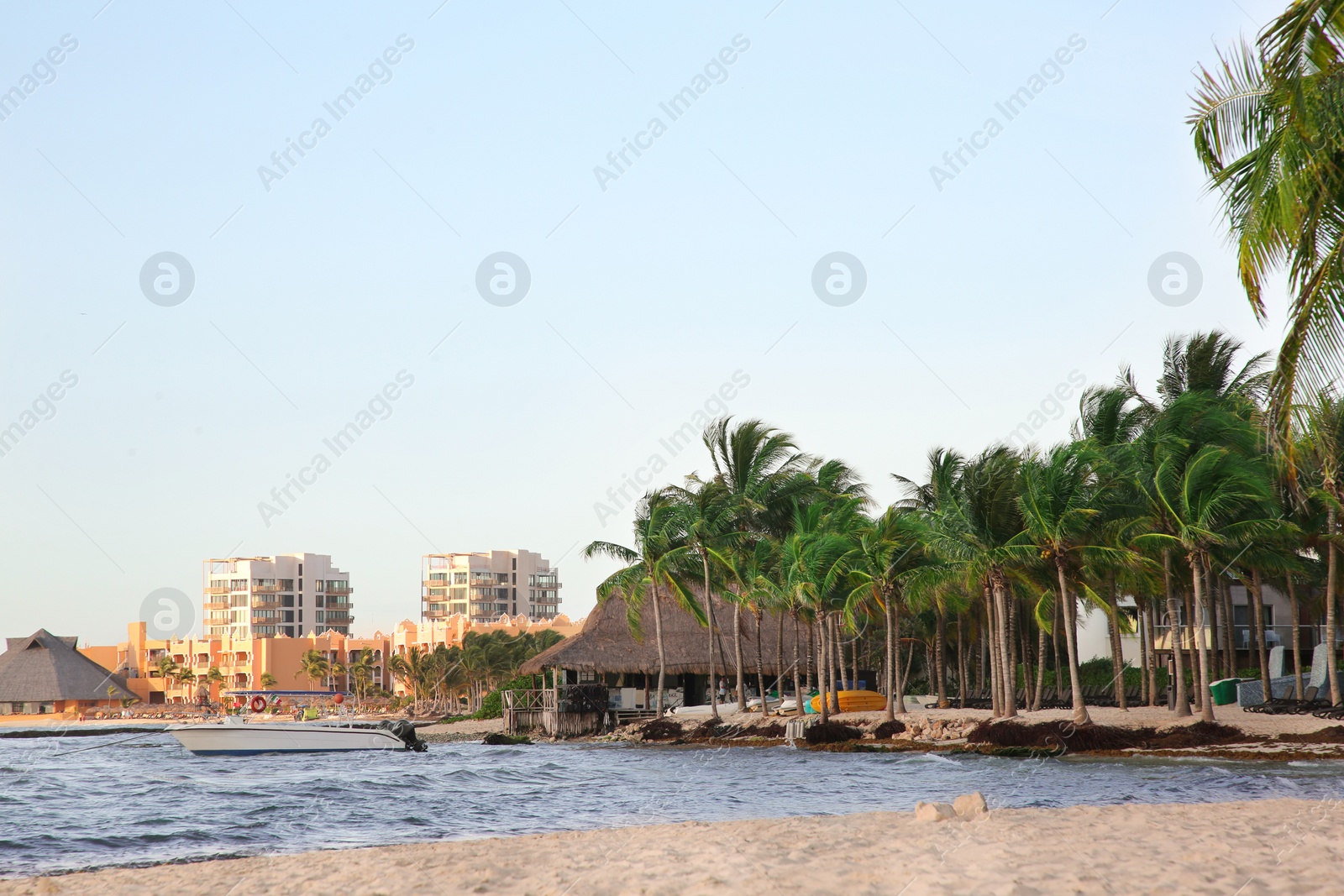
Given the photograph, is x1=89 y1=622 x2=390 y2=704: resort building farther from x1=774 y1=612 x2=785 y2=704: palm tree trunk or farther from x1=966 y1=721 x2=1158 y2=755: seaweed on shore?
x1=966 y1=721 x2=1158 y2=755: seaweed on shore

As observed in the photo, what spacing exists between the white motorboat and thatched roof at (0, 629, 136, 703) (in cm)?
7094

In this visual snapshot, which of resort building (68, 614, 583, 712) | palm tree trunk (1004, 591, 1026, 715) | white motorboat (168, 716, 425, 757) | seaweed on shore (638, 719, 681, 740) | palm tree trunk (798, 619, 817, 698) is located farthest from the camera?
resort building (68, 614, 583, 712)

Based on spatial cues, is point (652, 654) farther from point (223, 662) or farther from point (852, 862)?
point (223, 662)

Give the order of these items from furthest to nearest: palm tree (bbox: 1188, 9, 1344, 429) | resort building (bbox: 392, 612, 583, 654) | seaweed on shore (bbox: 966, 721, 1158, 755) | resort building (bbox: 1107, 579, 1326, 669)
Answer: resort building (bbox: 392, 612, 583, 654) < resort building (bbox: 1107, 579, 1326, 669) < seaweed on shore (bbox: 966, 721, 1158, 755) < palm tree (bbox: 1188, 9, 1344, 429)

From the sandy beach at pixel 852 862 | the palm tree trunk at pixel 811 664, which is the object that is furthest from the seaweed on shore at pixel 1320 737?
the palm tree trunk at pixel 811 664

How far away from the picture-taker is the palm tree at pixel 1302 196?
28.7 ft

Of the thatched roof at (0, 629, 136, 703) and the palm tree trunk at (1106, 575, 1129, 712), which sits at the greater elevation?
the palm tree trunk at (1106, 575, 1129, 712)

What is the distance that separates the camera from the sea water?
16.5m

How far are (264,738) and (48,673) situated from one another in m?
74.4

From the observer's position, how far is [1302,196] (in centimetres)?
909

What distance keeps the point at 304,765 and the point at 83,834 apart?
14.4 meters

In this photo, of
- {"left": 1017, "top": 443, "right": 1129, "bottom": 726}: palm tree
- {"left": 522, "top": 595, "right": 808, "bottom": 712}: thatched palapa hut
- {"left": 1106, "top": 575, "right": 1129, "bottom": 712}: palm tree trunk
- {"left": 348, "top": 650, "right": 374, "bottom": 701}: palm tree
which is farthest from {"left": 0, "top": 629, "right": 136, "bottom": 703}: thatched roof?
{"left": 1017, "top": 443, "right": 1129, "bottom": 726}: palm tree

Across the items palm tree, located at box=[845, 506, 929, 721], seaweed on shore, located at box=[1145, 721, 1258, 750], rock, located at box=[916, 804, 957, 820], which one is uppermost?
palm tree, located at box=[845, 506, 929, 721]

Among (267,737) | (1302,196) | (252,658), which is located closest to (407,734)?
(267,737)
